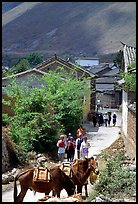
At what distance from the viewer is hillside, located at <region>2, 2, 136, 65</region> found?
14312cm

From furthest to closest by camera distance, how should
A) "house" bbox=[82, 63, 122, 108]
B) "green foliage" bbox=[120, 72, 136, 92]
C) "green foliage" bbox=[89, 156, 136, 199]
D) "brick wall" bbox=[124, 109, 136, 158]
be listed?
→ "house" bbox=[82, 63, 122, 108] < "green foliage" bbox=[120, 72, 136, 92] < "brick wall" bbox=[124, 109, 136, 158] < "green foliage" bbox=[89, 156, 136, 199]

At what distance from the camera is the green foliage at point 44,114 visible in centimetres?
2320

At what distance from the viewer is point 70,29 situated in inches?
6348

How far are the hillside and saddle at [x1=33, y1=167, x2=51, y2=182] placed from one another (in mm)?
118013

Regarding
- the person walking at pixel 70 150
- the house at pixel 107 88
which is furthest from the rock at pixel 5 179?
the house at pixel 107 88

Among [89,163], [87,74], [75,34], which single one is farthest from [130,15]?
[89,163]

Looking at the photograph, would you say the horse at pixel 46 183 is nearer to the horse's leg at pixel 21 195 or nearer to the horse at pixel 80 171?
the horse's leg at pixel 21 195

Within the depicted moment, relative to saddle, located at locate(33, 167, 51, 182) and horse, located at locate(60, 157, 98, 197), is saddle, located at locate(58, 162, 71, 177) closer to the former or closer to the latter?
horse, located at locate(60, 157, 98, 197)

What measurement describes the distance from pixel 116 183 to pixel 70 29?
151993 millimetres

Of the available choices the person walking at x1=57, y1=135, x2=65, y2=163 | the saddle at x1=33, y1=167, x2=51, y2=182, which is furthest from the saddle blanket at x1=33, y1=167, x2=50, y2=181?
the person walking at x1=57, y1=135, x2=65, y2=163

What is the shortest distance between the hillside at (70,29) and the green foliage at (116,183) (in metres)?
119

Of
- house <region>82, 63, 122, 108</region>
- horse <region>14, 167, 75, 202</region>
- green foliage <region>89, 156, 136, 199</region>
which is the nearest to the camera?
green foliage <region>89, 156, 136, 199</region>

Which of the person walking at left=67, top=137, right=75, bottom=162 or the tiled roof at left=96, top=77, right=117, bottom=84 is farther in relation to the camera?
the tiled roof at left=96, top=77, right=117, bottom=84

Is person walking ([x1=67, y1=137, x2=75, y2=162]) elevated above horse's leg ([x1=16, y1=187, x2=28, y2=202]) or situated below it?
above
